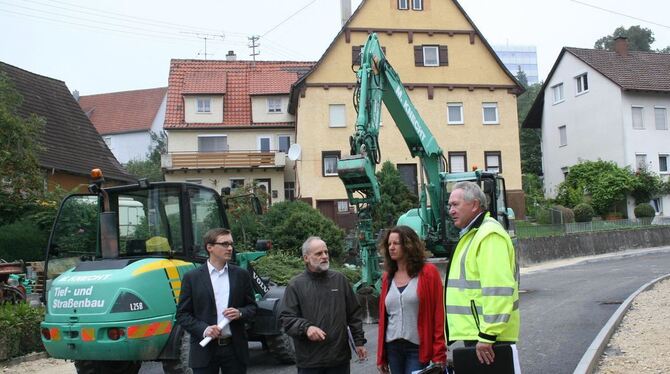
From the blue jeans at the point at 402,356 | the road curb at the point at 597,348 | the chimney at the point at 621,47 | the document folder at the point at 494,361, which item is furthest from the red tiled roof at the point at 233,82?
the document folder at the point at 494,361

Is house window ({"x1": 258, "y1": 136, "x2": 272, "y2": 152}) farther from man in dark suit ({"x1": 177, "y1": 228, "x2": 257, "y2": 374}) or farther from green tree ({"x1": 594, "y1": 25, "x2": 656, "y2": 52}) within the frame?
green tree ({"x1": 594, "y1": 25, "x2": 656, "y2": 52})

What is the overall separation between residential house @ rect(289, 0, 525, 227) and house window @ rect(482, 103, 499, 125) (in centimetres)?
5

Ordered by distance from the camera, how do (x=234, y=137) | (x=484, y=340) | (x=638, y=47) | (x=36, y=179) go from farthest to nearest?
(x=638, y=47) < (x=234, y=137) < (x=36, y=179) < (x=484, y=340)

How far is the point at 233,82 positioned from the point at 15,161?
79.0ft

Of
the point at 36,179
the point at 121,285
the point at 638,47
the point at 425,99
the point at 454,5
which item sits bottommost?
Answer: the point at 121,285

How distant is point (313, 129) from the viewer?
3619 cm

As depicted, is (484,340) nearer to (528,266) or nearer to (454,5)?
(528,266)

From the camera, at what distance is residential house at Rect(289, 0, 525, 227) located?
3612 centimetres

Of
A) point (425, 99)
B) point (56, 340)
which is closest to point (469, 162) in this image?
point (425, 99)

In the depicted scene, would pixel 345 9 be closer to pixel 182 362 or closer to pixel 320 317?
pixel 182 362

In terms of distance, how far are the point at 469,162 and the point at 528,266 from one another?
31.1 feet

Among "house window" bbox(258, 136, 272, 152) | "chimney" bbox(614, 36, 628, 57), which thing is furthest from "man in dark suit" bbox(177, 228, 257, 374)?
"chimney" bbox(614, 36, 628, 57)

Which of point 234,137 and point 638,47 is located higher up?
point 638,47

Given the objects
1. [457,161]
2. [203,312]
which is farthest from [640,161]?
[203,312]
